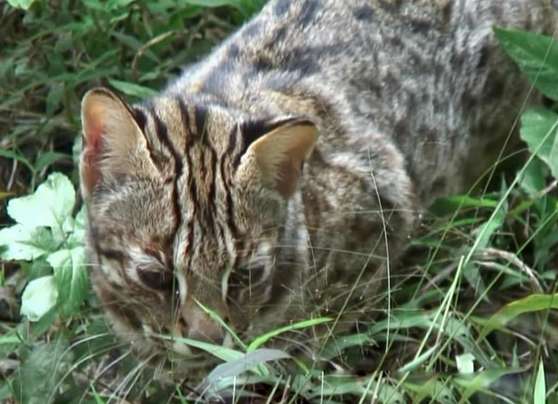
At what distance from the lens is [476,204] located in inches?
205

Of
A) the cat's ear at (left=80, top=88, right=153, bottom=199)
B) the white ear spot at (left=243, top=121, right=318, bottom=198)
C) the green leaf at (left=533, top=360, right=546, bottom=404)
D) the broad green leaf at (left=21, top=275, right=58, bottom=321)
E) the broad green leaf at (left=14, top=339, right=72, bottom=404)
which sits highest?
the cat's ear at (left=80, top=88, right=153, bottom=199)

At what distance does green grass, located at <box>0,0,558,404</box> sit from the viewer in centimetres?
444

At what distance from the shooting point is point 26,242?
4.74m

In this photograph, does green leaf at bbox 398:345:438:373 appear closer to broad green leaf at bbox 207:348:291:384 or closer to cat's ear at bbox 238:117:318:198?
broad green leaf at bbox 207:348:291:384

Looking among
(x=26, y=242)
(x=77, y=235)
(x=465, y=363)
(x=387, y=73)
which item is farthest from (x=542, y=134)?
(x=26, y=242)

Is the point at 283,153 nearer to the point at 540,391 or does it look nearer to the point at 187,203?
the point at 187,203

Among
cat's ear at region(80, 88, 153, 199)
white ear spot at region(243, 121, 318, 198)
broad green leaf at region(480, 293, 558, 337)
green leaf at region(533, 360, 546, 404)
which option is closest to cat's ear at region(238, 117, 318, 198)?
white ear spot at region(243, 121, 318, 198)

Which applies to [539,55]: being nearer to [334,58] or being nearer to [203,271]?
[334,58]

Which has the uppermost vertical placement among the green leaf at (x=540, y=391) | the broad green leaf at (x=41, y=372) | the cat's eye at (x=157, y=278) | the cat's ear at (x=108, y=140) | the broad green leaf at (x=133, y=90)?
the cat's ear at (x=108, y=140)

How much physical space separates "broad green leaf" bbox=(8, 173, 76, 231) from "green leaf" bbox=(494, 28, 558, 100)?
5.50 feet

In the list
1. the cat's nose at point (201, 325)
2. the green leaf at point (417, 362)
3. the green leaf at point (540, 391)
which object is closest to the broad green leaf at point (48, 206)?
the cat's nose at point (201, 325)

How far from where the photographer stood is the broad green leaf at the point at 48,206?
15.7ft

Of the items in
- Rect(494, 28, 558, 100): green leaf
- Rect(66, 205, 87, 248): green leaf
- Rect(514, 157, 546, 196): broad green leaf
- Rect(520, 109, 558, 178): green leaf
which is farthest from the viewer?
Rect(514, 157, 546, 196): broad green leaf

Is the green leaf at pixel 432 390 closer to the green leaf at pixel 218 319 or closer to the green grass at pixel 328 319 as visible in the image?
the green grass at pixel 328 319
